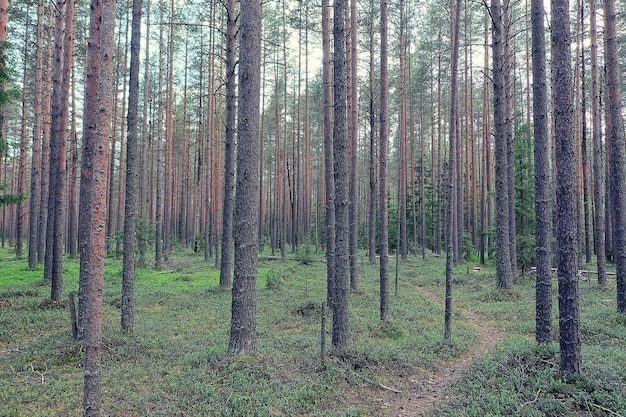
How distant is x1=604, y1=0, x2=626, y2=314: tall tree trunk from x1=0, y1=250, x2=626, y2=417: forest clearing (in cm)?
126

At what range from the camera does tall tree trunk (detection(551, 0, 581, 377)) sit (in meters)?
5.25

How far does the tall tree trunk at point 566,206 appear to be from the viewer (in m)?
5.25

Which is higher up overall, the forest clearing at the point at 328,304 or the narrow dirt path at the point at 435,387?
the forest clearing at the point at 328,304

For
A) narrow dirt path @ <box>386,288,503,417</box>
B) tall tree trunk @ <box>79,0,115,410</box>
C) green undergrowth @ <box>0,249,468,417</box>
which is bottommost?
narrow dirt path @ <box>386,288,503,417</box>

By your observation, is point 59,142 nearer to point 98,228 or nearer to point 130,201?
point 130,201

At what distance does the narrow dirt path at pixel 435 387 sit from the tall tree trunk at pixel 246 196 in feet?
8.55

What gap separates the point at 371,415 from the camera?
5.15 meters

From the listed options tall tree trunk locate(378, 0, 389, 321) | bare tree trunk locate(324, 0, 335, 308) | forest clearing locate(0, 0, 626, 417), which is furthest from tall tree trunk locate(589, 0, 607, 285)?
bare tree trunk locate(324, 0, 335, 308)

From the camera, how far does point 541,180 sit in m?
6.95

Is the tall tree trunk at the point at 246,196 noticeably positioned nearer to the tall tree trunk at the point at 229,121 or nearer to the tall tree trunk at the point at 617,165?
the tall tree trunk at the point at 229,121

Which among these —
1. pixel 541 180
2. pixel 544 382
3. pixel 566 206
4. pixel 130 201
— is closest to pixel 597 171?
pixel 541 180

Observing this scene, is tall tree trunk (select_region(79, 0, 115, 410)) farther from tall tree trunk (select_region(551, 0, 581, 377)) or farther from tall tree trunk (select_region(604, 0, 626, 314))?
tall tree trunk (select_region(604, 0, 626, 314))

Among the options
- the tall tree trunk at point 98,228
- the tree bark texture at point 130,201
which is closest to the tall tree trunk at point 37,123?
the tree bark texture at point 130,201

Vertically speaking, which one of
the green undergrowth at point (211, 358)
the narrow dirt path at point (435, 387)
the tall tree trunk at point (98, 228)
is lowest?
the narrow dirt path at point (435, 387)
